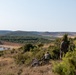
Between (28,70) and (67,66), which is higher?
(67,66)

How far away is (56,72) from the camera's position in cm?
1875

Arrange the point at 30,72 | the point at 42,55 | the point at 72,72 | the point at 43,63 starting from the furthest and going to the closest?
the point at 42,55
the point at 43,63
the point at 30,72
the point at 72,72

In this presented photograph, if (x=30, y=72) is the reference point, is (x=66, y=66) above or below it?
above

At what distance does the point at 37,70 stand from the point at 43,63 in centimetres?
277

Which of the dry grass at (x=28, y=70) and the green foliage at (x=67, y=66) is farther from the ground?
the green foliage at (x=67, y=66)

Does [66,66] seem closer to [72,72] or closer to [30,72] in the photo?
[72,72]

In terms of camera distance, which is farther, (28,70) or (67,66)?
(28,70)

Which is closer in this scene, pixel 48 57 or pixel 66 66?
pixel 66 66

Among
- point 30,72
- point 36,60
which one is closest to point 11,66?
point 36,60

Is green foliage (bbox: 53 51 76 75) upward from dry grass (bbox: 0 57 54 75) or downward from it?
upward

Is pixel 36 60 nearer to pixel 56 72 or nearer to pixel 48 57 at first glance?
pixel 48 57

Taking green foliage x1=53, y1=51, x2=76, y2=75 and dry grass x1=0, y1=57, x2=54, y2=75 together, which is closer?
green foliage x1=53, y1=51, x2=76, y2=75

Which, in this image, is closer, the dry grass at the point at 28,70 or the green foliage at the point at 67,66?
the green foliage at the point at 67,66

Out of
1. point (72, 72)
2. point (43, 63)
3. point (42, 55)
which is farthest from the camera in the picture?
point (42, 55)
